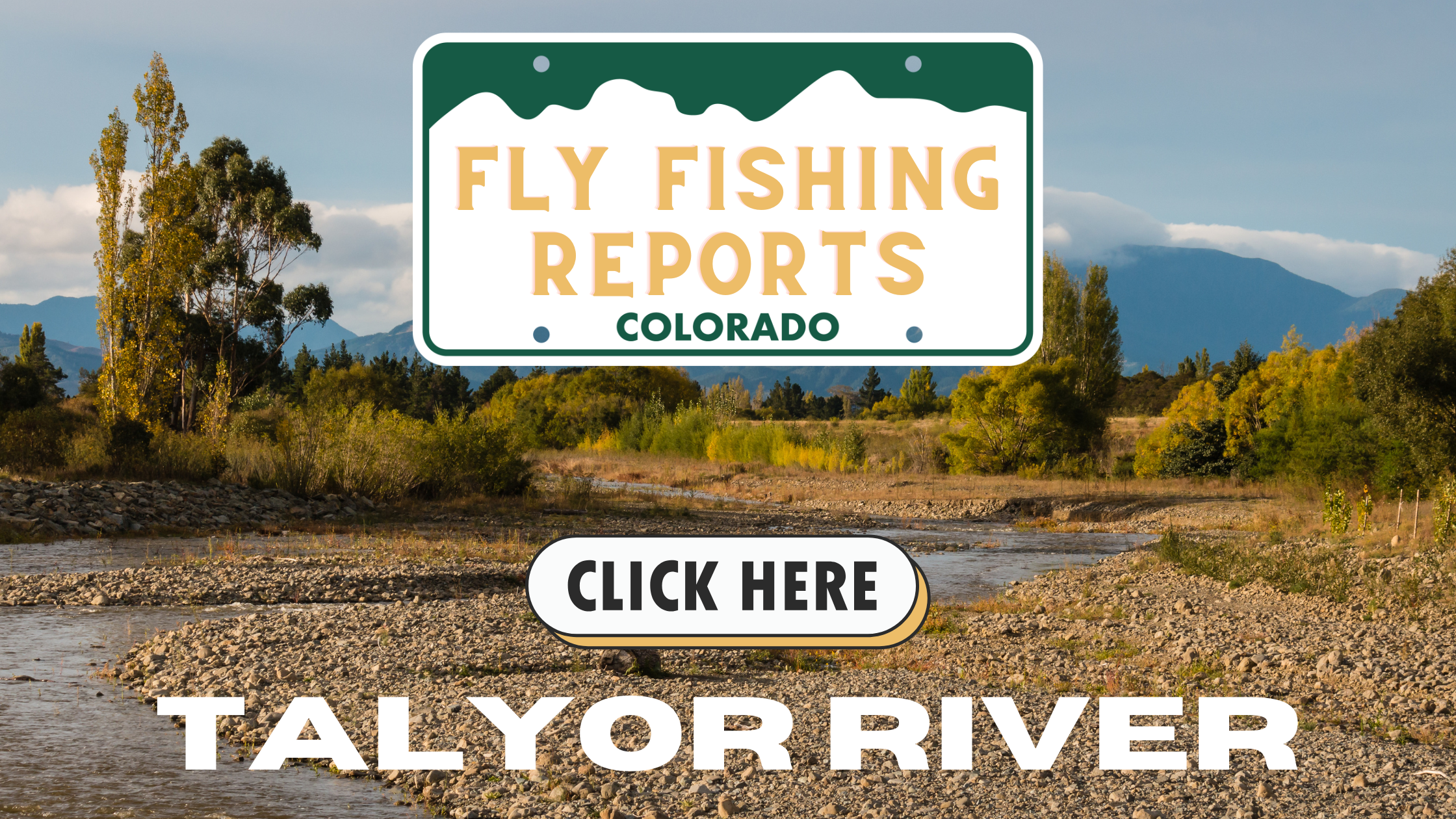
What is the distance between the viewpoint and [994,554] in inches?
795

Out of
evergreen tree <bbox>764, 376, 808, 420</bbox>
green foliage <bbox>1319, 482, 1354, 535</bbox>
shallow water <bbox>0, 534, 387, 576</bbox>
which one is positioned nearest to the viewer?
shallow water <bbox>0, 534, 387, 576</bbox>

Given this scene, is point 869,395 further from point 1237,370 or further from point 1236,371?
point 1236,371

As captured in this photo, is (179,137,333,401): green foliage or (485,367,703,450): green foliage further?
(485,367,703,450): green foliage

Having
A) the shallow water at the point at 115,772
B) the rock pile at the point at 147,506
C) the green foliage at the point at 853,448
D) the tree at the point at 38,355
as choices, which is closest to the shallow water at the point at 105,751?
the shallow water at the point at 115,772

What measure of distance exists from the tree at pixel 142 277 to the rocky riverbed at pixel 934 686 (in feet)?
46.1

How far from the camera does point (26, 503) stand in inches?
740

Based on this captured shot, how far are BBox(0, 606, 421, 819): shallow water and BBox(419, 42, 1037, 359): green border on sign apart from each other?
447 cm

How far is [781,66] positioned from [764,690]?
6185mm

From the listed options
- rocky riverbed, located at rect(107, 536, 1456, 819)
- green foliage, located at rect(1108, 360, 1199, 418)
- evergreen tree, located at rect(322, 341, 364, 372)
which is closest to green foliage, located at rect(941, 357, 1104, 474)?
rocky riverbed, located at rect(107, 536, 1456, 819)

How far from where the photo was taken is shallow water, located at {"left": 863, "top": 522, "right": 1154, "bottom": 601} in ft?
51.9

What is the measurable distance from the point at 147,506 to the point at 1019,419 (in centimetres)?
2578

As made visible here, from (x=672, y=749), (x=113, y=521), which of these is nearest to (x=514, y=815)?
(x=672, y=749)

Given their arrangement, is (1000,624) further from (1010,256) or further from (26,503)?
(26,503)

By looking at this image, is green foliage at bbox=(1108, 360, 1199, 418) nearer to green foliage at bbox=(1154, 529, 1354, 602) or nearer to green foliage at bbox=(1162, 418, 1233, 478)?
green foliage at bbox=(1162, 418, 1233, 478)
